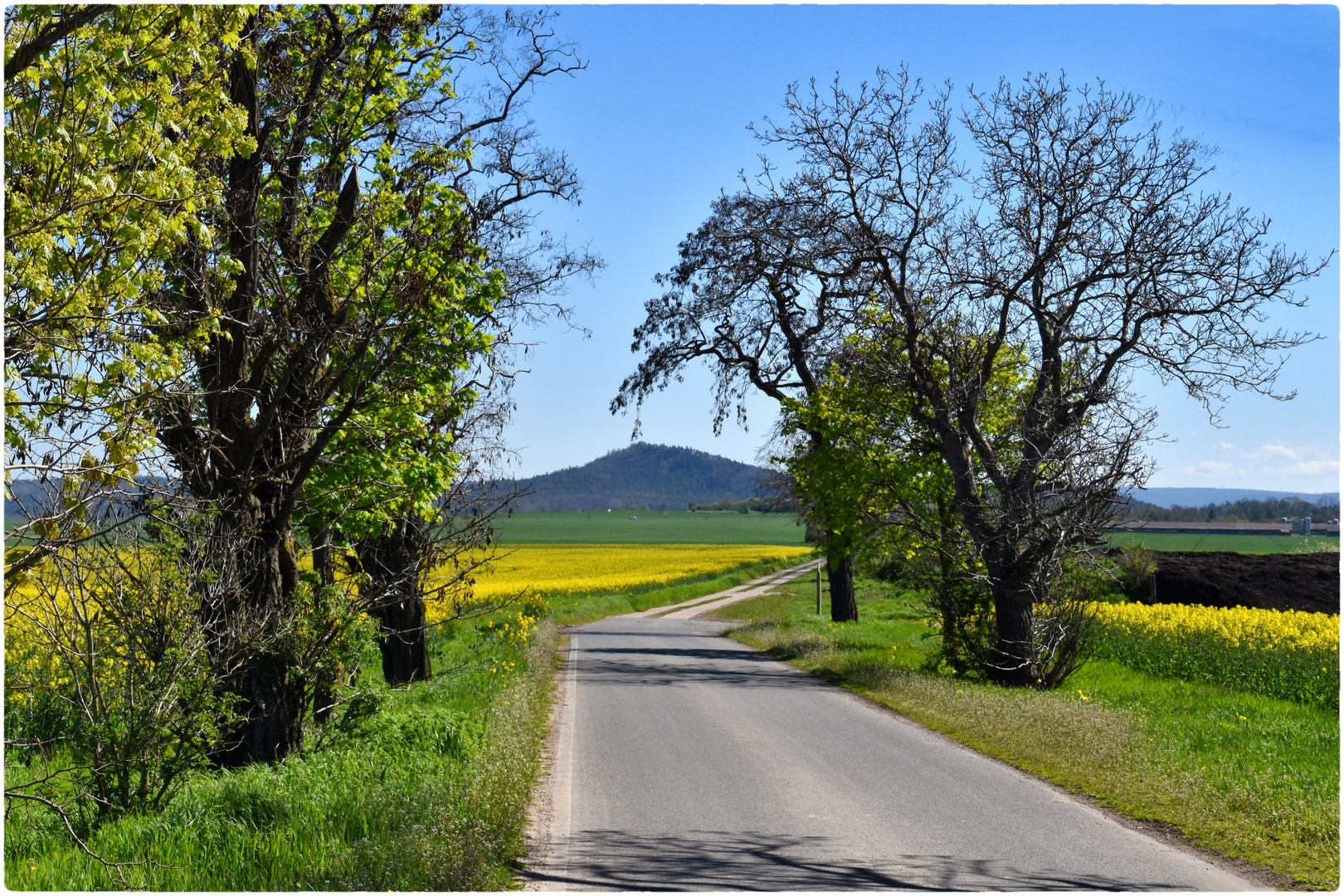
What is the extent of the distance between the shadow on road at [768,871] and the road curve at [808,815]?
0.02 m

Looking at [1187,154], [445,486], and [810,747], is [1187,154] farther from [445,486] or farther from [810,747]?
[445,486]

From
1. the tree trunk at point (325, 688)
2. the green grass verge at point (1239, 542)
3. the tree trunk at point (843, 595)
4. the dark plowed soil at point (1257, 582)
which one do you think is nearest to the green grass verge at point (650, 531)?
the green grass verge at point (1239, 542)

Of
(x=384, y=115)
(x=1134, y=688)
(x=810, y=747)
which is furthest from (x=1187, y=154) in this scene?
(x=384, y=115)

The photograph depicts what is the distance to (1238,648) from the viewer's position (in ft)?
62.0

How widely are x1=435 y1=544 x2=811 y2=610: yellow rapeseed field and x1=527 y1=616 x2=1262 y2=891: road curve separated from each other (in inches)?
825

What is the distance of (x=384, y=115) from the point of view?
37.3 feet

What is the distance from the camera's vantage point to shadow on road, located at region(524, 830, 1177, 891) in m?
6.83

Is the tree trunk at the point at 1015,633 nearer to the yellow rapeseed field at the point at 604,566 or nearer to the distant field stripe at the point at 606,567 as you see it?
the distant field stripe at the point at 606,567

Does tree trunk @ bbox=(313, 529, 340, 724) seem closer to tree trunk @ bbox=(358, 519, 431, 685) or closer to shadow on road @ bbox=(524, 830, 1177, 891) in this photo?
tree trunk @ bbox=(358, 519, 431, 685)

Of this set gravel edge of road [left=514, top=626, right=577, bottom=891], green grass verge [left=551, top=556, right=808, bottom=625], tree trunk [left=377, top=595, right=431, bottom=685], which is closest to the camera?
gravel edge of road [left=514, top=626, right=577, bottom=891]

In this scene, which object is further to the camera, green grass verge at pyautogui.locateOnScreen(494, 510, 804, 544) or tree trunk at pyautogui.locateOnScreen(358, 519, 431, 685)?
green grass verge at pyautogui.locateOnScreen(494, 510, 804, 544)

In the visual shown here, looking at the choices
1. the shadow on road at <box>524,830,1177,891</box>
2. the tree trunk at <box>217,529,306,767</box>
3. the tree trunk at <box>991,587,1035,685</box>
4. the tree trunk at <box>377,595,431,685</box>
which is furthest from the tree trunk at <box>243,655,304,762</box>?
the tree trunk at <box>991,587,1035,685</box>

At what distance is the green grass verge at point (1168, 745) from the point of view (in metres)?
8.09

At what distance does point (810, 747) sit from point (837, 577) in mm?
18440
